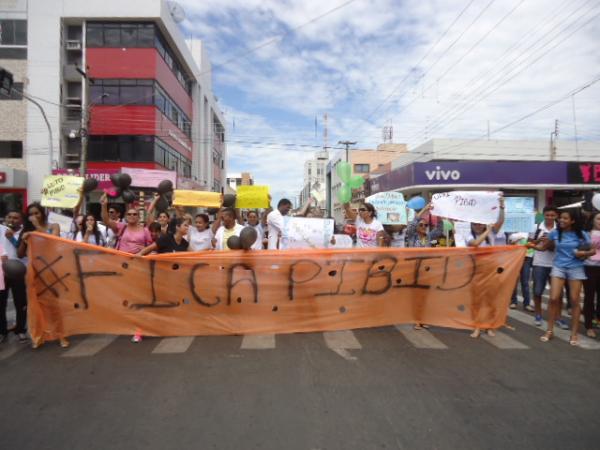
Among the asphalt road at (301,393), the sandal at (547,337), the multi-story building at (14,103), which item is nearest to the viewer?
the asphalt road at (301,393)

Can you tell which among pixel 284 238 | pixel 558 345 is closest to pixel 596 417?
pixel 558 345

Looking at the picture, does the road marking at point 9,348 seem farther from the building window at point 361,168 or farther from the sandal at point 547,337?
the building window at point 361,168

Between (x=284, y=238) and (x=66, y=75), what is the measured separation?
1042 inches

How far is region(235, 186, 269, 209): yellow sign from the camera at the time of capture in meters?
7.63

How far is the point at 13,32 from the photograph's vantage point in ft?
→ 87.2

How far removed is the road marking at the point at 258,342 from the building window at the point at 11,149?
26.8m

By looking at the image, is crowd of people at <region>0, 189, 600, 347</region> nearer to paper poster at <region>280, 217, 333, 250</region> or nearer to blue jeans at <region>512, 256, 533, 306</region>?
paper poster at <region>280, 217, 333, 250</region>

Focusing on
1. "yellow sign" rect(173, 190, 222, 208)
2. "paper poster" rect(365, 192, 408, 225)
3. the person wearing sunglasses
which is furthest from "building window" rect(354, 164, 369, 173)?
the person wearing sunglasses

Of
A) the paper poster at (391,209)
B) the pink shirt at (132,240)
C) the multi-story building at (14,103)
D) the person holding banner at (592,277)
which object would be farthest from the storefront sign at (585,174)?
the multi-story building at (14,103)

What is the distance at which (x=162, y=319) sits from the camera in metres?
5.44

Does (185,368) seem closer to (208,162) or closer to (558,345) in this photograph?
(558,345)

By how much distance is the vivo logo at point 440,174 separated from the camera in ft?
77.1

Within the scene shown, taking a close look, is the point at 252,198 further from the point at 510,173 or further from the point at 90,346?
the point at 510,173

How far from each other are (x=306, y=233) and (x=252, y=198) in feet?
4.15
